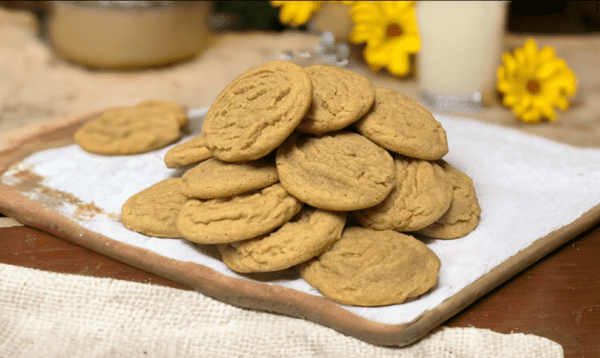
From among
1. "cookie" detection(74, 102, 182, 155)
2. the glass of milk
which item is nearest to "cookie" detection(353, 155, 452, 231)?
"cookie" detection(74, 102, 182, 155)

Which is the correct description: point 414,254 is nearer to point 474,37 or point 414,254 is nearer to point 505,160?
point 505,160

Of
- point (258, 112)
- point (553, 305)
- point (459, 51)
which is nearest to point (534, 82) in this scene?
point (459, 51)

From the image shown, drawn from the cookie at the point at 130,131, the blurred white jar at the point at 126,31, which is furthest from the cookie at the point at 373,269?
the blurred white jar at the point at 126,31

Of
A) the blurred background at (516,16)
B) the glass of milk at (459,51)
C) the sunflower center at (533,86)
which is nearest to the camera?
the glass of milk at (459,51)

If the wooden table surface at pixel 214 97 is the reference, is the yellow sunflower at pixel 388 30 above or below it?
above

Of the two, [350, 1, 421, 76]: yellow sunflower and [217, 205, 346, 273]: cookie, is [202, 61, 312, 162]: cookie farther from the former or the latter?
[350, 1, 421, 76]: yellow sunflower

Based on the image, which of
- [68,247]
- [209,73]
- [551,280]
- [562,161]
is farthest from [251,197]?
[209,73]

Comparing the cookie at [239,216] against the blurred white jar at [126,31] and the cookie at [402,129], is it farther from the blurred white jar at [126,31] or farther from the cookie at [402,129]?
the blurred white jar at [126,31]
